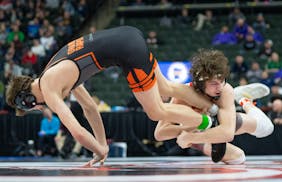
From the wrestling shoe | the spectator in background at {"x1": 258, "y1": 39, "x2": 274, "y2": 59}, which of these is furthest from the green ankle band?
the spectator in background at {"x1": 258, "y1": 39, "x2": 274, "y2": 59}

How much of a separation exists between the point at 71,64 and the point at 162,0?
30.6 ft

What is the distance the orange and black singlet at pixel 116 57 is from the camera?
3.84m

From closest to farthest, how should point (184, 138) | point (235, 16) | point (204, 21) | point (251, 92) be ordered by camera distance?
point (184, 138), point (251, 92), point (235, 16), point (204, 21)

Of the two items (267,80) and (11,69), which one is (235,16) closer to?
(267,80)

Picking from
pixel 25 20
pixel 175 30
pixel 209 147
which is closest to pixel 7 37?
pixel 25 20

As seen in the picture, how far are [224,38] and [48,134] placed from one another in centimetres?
440

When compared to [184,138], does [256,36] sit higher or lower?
higher

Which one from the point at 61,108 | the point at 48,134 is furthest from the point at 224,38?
the point at 61,108

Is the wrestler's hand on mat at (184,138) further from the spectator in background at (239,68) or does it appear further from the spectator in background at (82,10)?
the spectator in background at (82,10)

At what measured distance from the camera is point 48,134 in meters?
8.07

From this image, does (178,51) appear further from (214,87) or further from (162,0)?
(214,87)

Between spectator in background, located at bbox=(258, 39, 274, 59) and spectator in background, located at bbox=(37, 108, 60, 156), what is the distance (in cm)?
420

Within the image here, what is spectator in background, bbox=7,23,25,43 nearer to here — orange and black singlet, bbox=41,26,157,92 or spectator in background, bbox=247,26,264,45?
spectator in background, bbox=247,26,264,45

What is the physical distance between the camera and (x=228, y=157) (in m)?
4.35
